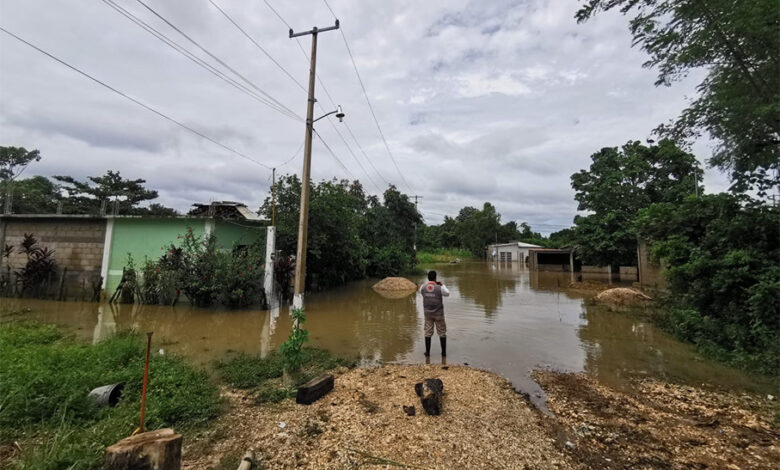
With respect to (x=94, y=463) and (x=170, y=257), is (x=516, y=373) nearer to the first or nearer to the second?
(x=94, y=463)

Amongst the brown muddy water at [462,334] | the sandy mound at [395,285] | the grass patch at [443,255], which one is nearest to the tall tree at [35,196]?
the brown muddy water at [462,334]

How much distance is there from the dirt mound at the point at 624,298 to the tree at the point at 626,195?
31.3ft

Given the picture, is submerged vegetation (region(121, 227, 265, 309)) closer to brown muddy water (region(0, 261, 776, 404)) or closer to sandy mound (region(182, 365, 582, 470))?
brown muddy water (region(0, 261, 776, 404))

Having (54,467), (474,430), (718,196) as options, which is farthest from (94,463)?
(718,196)

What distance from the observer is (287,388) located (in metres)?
4.82

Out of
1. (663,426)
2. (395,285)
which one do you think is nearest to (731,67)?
(663,426)

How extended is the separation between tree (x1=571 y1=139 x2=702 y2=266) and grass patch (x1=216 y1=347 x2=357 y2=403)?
22.4 m

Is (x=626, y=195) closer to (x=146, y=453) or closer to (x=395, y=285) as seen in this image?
(x=395, y=285)

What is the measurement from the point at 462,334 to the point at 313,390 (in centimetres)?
528

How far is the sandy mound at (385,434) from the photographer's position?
308cm

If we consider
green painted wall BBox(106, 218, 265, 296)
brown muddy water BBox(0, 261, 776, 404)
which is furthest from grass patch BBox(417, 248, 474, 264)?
green painted wall BBox(106, 218, 265, 296)

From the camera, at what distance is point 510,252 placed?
1777 inches

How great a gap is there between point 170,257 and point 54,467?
9.98m

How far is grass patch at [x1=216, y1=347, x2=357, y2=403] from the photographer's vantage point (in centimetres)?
469
